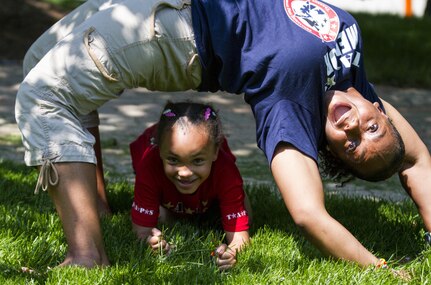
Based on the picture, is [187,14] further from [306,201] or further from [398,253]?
[398,253]

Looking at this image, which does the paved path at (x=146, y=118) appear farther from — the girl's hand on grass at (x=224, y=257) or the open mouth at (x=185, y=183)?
the girl's hand on grass at (x=224, y=257)

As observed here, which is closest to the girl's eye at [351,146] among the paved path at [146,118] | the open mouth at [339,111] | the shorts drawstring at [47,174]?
the open mouth at [339,111]

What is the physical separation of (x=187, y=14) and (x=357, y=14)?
9708mm

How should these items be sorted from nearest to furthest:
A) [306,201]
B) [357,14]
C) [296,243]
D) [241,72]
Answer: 1. [306,201]
2. [241,72]
3. [296,243]
4. [357,14]

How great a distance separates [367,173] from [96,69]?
131 centimetres

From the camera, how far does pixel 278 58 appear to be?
12.0 feet

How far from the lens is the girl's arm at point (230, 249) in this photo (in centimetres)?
379

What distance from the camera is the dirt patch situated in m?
9.95

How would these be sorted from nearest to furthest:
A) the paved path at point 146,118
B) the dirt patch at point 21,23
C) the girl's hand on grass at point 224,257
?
the girl's hand on grass at point 224,257
the paved path at point 146,118
the dirt patch at point 21,23

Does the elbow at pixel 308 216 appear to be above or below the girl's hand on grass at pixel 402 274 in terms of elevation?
above

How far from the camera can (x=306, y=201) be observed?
3520 millimetres

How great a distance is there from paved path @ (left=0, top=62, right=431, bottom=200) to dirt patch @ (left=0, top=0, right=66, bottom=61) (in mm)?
523

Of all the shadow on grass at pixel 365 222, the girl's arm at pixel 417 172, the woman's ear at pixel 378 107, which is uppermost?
the woman's ear at pixel 378 107

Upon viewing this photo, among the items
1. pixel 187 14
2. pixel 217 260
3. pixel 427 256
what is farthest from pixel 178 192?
pixel 427 256
